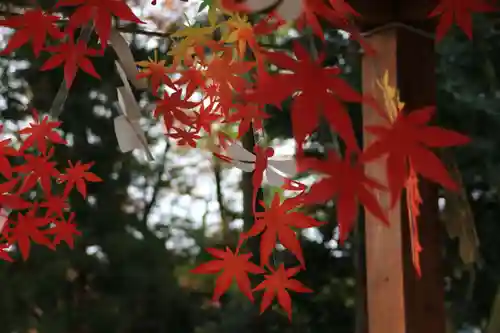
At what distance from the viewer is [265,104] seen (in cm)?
49

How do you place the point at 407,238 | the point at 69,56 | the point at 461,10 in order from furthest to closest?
the point at 407,238, the point at 69,56, the point at 461,10

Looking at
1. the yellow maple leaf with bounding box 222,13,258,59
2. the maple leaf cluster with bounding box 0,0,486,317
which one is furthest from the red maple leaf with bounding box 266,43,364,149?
the yellow maple leaf with bounding box 222,13,258,59

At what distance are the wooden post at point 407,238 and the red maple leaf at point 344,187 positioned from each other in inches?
13.7

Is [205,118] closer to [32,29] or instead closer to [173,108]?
[173,108]

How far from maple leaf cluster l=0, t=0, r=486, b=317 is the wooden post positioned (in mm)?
118

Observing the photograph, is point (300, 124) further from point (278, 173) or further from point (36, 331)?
point (36, 331)

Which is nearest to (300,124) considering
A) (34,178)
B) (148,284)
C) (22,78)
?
(34,178)

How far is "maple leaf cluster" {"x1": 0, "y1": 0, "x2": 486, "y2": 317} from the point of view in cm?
41

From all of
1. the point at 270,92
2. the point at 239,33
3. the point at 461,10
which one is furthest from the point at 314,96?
the point at 239,33

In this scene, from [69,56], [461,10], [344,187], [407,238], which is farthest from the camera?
[407,238]

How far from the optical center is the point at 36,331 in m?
1.47

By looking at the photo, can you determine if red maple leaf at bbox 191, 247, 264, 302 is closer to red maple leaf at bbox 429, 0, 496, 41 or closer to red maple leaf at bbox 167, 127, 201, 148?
red maple leaf at bbox 167, 127, 201, 148

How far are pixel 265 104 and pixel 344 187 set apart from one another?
120mm

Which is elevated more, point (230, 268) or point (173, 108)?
point (173, 108)
